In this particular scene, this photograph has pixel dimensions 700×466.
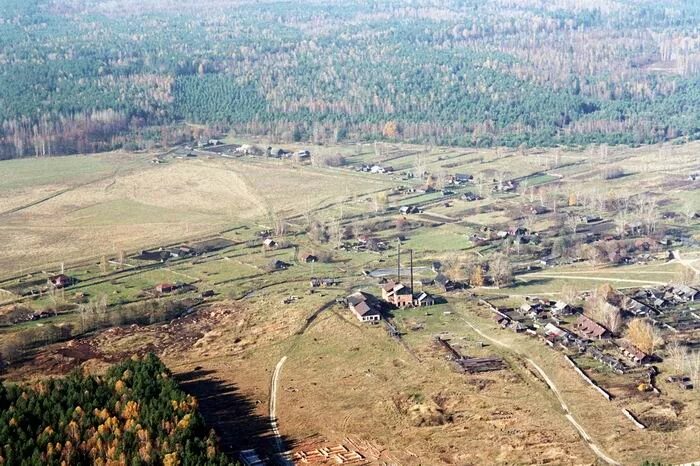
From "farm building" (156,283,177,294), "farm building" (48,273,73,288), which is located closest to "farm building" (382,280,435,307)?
"farm building" (156,283,177,294)

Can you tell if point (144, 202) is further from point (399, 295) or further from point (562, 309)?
point (562, 309)

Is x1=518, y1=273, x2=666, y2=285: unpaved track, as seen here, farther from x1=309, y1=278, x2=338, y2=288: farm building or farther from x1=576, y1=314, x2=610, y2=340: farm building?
x1=309, y1=278, x2=338, y2=288: farm building

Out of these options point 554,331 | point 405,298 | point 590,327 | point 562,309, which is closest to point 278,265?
point 405,298

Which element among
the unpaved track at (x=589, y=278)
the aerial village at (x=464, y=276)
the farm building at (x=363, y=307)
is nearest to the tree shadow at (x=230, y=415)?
the aerial village at (x=464, y=276)

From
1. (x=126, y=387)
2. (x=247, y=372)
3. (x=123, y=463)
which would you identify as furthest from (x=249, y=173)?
(x=123, y=463)

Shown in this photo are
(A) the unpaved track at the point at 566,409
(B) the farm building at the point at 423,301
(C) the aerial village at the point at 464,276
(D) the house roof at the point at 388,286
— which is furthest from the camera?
(D) the house roof at the point at 388,286

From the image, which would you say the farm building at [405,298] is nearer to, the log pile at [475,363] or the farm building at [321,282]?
the farm building at [321,282]
